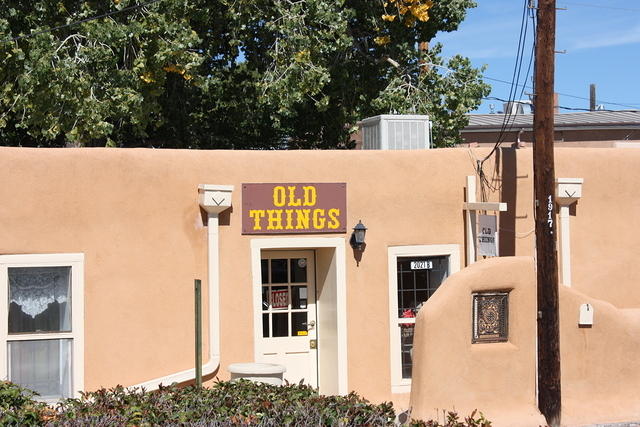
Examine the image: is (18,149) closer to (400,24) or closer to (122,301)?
(122,301)

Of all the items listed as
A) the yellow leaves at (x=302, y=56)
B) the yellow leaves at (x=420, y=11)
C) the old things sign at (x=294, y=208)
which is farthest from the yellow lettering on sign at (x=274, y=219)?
the yellow leaves at (x=420, y=11)

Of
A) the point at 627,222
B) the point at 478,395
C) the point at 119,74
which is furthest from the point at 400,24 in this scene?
the point at 478,395

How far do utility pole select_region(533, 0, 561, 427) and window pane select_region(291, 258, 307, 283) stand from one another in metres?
3.28

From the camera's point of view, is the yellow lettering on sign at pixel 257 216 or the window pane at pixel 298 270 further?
the window pane at pixel 298 270

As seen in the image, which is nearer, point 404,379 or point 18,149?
point 18,149

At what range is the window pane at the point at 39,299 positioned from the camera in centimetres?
1144

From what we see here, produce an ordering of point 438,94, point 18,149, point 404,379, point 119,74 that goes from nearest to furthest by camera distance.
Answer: point 18,149
point 404,379
point 119,74
point 438,94

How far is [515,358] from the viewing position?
Result: 1170cm

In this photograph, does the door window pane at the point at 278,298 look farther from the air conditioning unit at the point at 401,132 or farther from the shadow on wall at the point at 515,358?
the shadow on wall at the point at 515,358

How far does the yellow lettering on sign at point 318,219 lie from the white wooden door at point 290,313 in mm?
762

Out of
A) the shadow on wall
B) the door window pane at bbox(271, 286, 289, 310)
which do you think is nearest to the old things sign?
the door window pane at bbox(271, 286, 289, 310)

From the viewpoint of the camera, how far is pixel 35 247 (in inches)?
451

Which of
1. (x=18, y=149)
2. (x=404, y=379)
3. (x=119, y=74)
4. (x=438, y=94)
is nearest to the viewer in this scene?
(x=18, y=149)

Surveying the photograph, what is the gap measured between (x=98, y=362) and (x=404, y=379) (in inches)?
161
